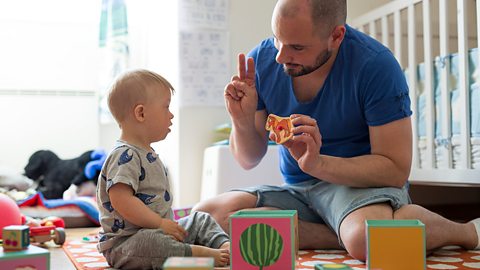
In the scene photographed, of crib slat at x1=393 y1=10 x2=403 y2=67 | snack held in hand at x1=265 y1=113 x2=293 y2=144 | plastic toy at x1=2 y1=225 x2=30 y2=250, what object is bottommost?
plastic toy at x1=2 y1=225 x2=30 y2=250

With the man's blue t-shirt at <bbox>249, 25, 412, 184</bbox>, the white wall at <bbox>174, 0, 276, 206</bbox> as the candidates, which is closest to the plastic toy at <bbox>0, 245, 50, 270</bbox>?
the man's blue t-shirt at <bbox>249, 25, 412, 184</bbox>

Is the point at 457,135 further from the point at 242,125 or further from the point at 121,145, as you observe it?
the point at 121,145

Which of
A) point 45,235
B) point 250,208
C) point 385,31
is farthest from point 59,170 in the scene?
point 385,31

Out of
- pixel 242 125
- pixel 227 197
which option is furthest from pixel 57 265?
pixel 242 125

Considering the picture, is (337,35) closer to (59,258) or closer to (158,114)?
(158,114)

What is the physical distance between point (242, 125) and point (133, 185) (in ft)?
1.43

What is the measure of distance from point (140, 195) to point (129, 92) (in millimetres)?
233

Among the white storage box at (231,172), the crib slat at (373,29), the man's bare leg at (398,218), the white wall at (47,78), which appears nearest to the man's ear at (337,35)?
the man's bare leg at (398,218)

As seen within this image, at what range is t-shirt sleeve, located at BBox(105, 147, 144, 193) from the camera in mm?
1271

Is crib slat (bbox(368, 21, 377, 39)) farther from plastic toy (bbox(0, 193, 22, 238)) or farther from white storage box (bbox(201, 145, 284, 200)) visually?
plastic toy (bbox(0, 193, 22, 238))

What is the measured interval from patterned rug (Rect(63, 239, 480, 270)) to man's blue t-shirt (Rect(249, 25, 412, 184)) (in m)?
0.25

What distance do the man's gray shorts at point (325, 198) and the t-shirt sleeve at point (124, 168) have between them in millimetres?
465

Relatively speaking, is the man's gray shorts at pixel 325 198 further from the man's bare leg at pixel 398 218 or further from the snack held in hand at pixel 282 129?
the snack held in hand at pixel 282 129

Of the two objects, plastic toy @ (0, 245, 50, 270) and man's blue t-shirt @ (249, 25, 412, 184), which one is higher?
man's blue t-shirt @ (249, 25, 412, 184)
